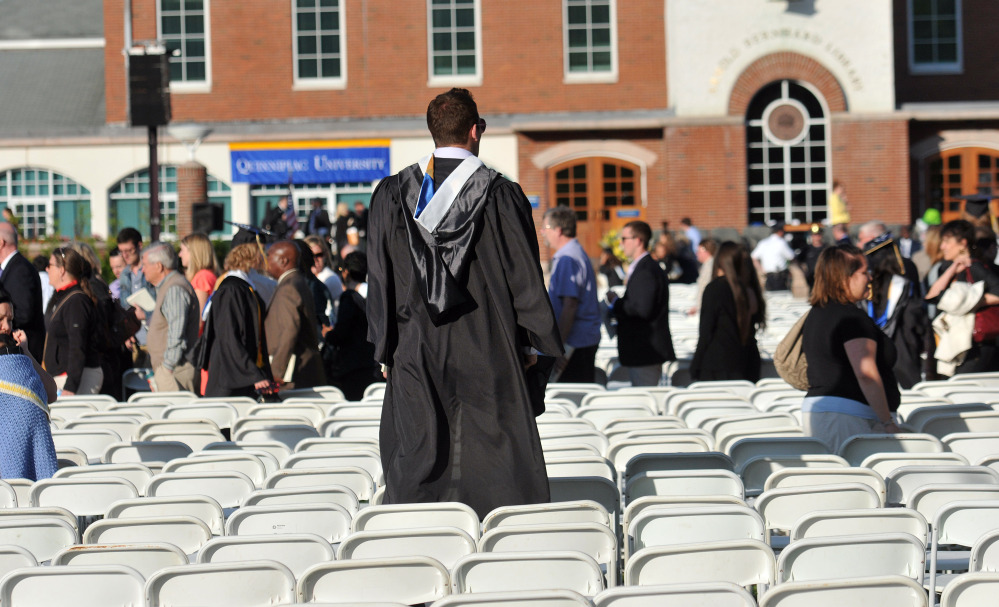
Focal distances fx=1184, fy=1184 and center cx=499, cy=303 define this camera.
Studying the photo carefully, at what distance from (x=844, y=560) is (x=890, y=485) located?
1.14 m

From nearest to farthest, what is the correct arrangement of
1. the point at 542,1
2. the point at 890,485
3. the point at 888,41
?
the point at 890,485 < the point at 888,41 < the point at 542,1

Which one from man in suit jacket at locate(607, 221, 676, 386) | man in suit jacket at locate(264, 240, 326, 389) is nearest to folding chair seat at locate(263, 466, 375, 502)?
man in suit jacket at locate(264, 240, 326, 389)

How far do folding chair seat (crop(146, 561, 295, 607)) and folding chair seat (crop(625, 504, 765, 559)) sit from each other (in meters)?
1.30

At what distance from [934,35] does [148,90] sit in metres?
21.8

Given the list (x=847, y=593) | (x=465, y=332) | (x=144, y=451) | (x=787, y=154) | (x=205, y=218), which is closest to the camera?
(x=847, y=593)

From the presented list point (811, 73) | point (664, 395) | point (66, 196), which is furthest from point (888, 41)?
point (664, 395)

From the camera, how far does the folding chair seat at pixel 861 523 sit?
13.5ft

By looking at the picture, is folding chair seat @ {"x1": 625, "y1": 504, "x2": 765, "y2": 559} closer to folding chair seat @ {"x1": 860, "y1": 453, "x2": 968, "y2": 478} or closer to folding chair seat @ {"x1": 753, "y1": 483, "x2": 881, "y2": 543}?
folding chair seat @ {"x1": 753, "y1": 483, "x2": 881, "y2": 543}

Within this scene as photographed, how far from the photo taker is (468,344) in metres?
4.47

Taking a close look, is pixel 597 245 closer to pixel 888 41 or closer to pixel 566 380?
pixel 888 41

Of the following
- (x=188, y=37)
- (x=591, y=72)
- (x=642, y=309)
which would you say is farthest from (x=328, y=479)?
(x=188, y=37)

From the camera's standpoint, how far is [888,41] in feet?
89.9

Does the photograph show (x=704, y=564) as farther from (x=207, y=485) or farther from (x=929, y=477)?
(x=207, y=485)

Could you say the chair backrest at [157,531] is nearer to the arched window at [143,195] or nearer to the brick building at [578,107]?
the brick building at [578,107]
